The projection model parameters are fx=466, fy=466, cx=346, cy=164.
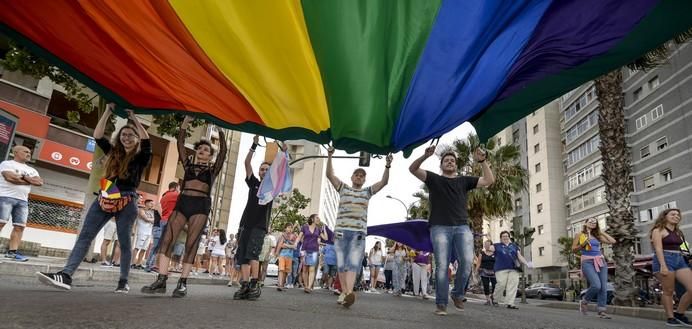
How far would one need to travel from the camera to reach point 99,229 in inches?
207

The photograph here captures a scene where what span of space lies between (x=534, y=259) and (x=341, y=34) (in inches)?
2162

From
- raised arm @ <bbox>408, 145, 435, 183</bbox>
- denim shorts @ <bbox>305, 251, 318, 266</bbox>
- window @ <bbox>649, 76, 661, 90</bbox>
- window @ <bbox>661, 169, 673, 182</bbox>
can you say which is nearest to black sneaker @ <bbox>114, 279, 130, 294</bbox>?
raised arm @ <bbox>408, 145, 435, 183</bbox>

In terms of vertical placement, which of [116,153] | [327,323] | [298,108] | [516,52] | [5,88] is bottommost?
[327,323]

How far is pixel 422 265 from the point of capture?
14062 mm

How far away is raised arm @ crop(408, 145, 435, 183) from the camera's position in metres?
5.54

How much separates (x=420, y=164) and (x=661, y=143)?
37067 millimetres

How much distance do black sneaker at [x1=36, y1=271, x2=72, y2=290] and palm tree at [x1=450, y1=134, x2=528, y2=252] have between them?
21.3 metres

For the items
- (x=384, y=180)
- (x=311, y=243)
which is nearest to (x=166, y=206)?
(x=311, y=243)

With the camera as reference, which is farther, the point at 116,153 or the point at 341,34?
the point at 116,153

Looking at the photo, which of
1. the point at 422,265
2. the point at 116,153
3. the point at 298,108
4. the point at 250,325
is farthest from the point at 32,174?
the point at 422,265

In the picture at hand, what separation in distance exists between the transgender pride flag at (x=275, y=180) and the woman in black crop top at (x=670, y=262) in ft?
17.8

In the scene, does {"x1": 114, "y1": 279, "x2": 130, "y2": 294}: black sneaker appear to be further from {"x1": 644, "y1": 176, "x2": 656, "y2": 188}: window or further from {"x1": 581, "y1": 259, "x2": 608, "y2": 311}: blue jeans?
{"x1": 644, "y1": 176, "x2": 656, "y2": 188}: window

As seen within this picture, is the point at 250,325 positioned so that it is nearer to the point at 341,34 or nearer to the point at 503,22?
the point at 341,34

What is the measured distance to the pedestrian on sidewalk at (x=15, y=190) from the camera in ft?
24.0
